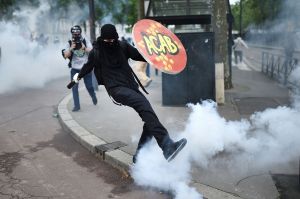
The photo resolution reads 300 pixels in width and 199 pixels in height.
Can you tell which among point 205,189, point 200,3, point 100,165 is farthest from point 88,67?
point 200,3

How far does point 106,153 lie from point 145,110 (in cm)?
111

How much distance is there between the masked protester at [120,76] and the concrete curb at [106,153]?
0.25m

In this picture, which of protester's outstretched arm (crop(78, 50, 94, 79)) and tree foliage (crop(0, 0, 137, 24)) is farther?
tree foliage (crop(0, 0, 137, 24))

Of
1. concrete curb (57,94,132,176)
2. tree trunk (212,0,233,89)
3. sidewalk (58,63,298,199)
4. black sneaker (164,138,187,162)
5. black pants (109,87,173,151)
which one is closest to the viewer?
sidewalk (58,63,298,199)

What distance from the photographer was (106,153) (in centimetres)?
535

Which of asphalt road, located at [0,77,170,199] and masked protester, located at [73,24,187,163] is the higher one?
masked protester, located at [73,24,187,163]

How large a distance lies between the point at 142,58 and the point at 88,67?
0.63 meters

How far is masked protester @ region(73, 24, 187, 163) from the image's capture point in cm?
451

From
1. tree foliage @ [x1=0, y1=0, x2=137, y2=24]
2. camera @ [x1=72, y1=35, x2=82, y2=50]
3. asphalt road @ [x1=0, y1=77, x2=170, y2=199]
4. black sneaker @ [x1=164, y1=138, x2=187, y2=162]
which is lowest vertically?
asphalt road @ [x1=0, y1=77, x2=170, y2=199]

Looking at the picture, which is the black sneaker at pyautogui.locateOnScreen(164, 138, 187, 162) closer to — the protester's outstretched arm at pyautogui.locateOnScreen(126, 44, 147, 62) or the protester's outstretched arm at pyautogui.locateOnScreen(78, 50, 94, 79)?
the protester's outstretched arm at pyautogui.locateOnScreen(126, 44, 147, 62)

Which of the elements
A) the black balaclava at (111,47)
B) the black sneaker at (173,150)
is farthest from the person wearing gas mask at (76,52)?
the black sneaker at (173,150)

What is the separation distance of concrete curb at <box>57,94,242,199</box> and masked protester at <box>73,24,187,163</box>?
25 centimetres

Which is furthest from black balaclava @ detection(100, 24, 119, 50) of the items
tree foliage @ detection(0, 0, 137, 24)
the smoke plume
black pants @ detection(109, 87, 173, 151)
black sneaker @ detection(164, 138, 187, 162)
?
tree foliage @ detection(0, 0, 137, 24)

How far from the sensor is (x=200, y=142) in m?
4.87
